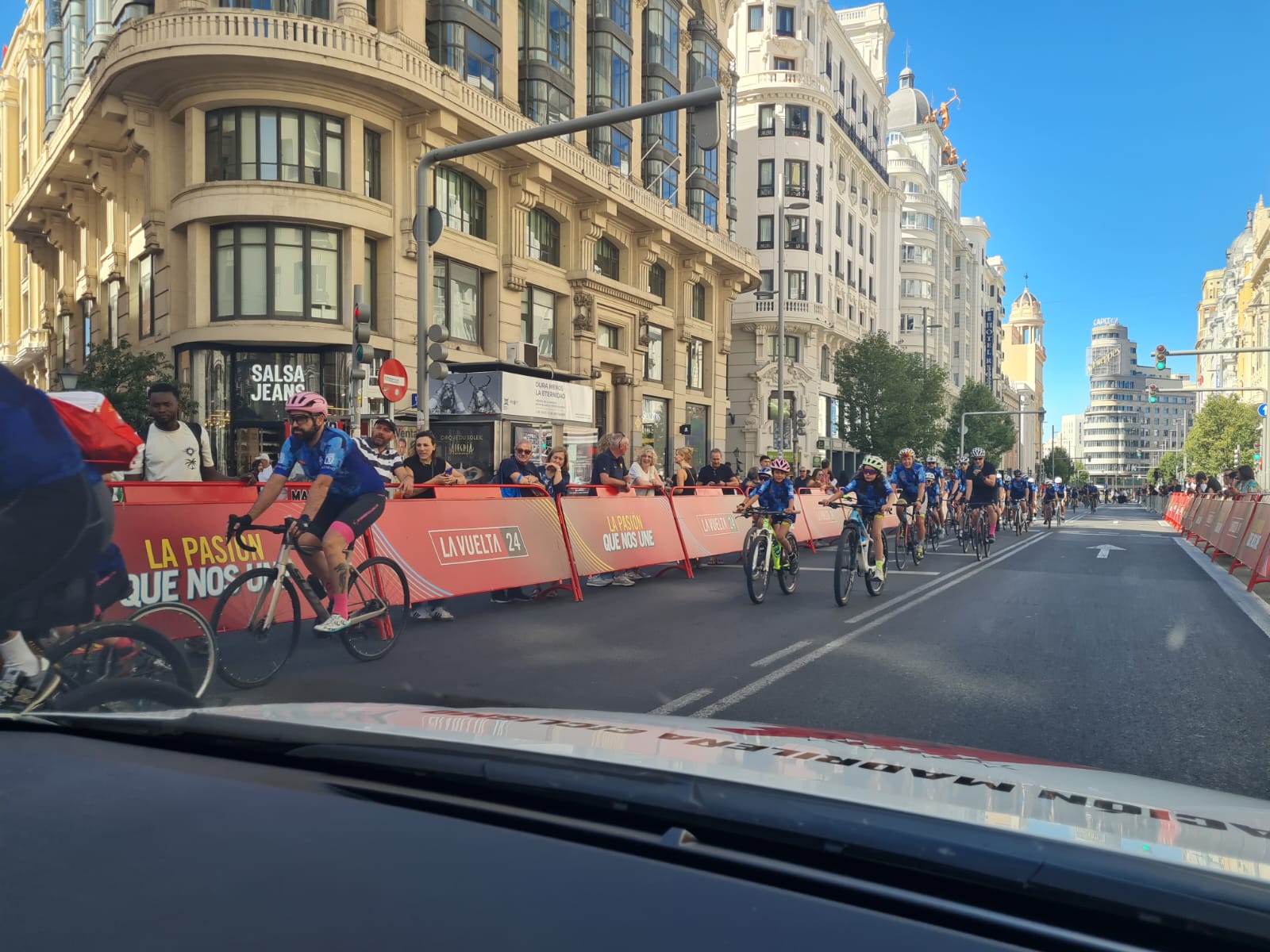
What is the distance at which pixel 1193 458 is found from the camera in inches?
3196

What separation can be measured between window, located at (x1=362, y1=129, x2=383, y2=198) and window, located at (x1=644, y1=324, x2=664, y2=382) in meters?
13.8

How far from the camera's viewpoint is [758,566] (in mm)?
10938

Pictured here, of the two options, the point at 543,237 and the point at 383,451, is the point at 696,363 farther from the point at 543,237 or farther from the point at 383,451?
the point at 383,451

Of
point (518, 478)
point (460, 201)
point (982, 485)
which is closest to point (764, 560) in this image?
point (518, 478)

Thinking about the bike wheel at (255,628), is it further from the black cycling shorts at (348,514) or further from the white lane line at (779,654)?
the white lane line at (779,654)

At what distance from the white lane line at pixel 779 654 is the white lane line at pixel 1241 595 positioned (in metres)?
4.26

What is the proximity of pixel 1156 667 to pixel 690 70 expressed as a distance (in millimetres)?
36937

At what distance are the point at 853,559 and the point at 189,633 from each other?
7546 mm

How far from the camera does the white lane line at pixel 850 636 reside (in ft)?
19.5

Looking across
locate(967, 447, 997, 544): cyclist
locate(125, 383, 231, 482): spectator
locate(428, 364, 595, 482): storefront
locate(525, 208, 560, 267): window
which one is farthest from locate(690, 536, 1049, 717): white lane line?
locate(525, 208, 560, 267): window

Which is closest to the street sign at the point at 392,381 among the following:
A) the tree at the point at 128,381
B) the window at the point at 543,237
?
the tree at the point at 128,381

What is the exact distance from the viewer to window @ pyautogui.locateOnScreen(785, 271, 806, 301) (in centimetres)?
5194

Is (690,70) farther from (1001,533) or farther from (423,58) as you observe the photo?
(1001,533)

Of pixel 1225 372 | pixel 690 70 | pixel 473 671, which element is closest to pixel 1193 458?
pixel 1225 372
